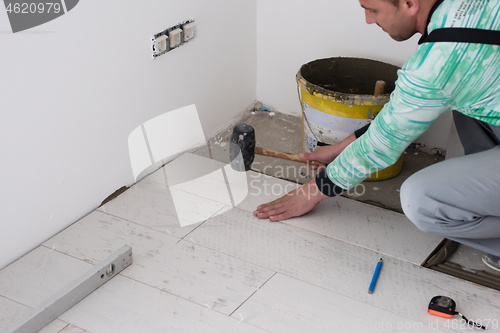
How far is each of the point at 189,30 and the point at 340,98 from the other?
735 millimetres

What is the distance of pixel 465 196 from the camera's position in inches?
54.6

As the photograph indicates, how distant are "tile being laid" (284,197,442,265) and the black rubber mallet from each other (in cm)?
24

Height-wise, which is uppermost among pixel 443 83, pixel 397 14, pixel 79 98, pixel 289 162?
pixel 397 14

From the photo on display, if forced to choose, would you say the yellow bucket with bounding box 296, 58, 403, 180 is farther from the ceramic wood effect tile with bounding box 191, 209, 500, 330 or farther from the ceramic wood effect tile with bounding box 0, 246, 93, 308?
the ceramic wood effect tile with bounding box 0, 246, 93, 308

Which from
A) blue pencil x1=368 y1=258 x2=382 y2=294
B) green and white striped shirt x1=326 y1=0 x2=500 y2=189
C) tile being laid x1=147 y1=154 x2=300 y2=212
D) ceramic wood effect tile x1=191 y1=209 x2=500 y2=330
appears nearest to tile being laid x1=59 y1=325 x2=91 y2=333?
ceramic wood effect tile x1=191 y1=209 x2=500 y2=330

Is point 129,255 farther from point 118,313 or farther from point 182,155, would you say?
point 182,155

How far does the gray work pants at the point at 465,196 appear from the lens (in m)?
1.37

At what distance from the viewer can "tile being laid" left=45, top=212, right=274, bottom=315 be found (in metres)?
1.51

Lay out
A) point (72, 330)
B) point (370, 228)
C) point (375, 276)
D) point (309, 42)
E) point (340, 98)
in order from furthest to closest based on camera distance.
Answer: point (309, 42) < point (340, 98) < point (370, 228) < point (375, 276) < point (72, 330)

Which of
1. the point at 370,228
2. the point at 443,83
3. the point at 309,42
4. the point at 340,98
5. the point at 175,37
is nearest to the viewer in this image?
the point at 443,83

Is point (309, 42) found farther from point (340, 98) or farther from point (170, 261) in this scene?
point (170, 261)

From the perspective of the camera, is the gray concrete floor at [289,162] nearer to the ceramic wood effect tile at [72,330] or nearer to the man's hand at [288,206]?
the man's hand at [288,206]

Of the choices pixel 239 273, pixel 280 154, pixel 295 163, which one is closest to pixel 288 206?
pixel 280 154

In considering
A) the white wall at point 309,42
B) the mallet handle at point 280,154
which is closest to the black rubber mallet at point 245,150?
the mallet handle at point 280,154
